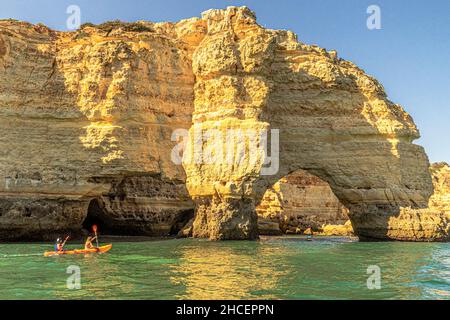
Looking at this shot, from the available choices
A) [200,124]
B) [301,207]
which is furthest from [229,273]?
[301,207]

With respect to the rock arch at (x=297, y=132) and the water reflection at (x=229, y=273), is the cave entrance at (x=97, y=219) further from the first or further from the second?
the water reflection at (x=229, y=273)

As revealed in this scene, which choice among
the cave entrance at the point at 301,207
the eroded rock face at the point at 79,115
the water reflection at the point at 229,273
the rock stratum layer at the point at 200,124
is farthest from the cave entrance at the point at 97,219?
the cave entrance at the point at 301,207

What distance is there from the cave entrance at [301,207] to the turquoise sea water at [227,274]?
20.9 meters

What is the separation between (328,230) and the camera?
39.4 meters

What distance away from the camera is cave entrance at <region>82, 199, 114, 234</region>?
30056mm

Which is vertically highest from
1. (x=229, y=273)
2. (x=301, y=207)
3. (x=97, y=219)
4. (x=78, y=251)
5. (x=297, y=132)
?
(x=297, y=132)

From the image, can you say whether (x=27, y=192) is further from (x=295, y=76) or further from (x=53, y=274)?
(x=295, y=76)

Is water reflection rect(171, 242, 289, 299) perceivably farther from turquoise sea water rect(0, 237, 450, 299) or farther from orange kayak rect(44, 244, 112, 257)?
orange kayak rect(44, 244, 112, 257)

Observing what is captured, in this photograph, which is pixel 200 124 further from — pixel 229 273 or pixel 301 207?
pixel 301 207

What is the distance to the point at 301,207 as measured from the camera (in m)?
44.5

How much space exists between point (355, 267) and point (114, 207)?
19140 mm

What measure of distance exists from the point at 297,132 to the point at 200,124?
5.56 m

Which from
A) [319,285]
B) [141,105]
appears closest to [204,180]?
[141,105]

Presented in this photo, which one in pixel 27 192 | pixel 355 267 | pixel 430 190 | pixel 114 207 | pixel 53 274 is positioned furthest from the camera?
pixel 114 207
